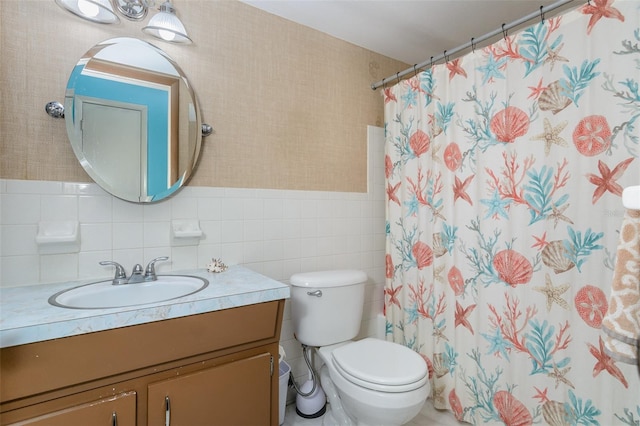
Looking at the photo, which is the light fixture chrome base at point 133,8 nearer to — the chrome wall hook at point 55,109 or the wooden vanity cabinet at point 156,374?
the chrome wall hook at point 55,109

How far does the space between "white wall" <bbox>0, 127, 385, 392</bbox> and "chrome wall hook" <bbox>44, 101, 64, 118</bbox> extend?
0.27m

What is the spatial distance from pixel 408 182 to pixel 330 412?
1.41 metres

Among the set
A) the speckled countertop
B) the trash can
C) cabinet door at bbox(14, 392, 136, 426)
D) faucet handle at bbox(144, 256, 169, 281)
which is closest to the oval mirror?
faucet handle at bbox(144, 256, 169, 281)

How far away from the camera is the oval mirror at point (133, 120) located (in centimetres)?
132

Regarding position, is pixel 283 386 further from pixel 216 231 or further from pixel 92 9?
pixel 92 9

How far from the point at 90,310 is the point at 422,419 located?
5.57 feet

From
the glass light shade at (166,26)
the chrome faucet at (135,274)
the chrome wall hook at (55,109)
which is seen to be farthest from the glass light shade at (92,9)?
the chrome faucet at (135,274)

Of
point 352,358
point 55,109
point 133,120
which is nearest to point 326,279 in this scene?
point 352,358

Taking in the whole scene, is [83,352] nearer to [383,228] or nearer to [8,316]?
[8,316]

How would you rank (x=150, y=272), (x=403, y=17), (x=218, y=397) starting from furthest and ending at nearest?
(x=403, y=17), (x=150, y=272), (x=218, y=397)

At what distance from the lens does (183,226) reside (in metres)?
1.53

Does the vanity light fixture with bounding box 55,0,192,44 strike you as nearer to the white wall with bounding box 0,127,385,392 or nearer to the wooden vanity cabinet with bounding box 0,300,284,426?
the white wall with bounding box 0,127,385,392

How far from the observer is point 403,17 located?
186 cm

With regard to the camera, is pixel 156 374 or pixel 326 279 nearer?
pixel 156 374
